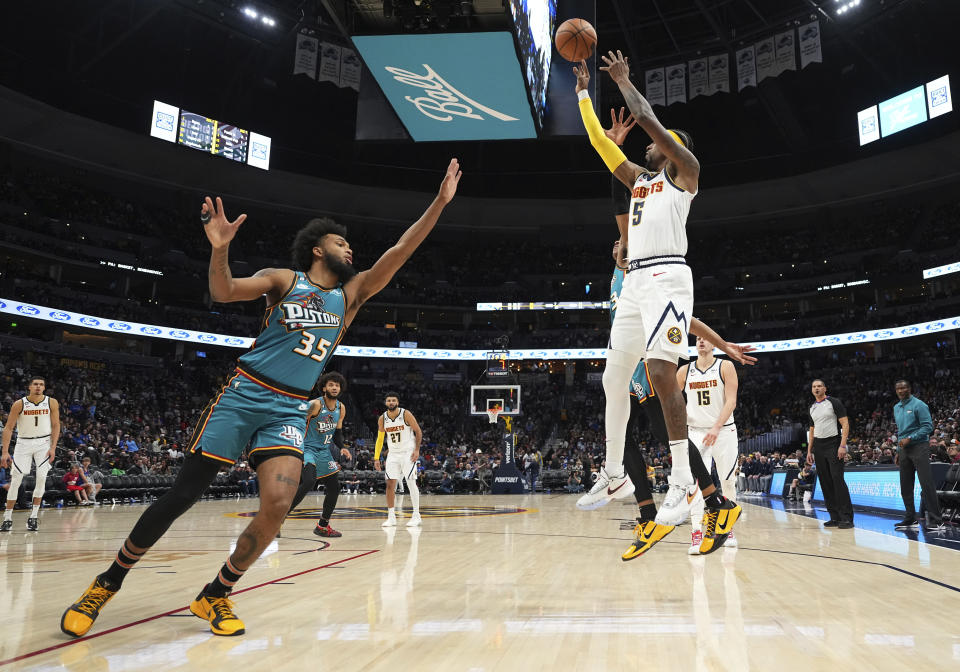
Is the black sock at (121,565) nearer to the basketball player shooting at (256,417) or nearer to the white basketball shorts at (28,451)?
the basketball player shooting at (256,417)

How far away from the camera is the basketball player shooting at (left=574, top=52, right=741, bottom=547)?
439cm

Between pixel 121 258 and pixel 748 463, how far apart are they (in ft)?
99.5

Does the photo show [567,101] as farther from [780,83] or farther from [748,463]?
[780,83]

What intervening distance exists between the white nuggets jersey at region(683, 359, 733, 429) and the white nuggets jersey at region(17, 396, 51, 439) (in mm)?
8695

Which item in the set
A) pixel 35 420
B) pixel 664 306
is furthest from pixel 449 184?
pixel 35 420

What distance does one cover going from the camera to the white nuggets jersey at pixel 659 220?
14.9ft

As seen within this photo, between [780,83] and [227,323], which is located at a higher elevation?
[780,83]

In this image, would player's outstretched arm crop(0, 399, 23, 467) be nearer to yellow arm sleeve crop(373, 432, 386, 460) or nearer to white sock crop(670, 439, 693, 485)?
yellow arm sleeve crop(373, 432, 386, 460)

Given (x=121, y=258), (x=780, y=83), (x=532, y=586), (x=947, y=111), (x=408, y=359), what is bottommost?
(x=532, y=586)

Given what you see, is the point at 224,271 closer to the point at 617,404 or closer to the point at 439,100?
the point at 617,404

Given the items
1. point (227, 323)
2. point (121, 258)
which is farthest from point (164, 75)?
point (227, 323)

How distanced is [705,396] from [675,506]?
11.0 feet

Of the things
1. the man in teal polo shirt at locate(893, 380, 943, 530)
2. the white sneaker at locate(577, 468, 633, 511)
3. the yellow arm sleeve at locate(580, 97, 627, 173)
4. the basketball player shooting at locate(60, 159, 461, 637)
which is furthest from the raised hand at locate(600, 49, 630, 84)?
the man in teal polo shirt at locate(893, 380, 943, 530)

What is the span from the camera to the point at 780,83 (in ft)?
106
